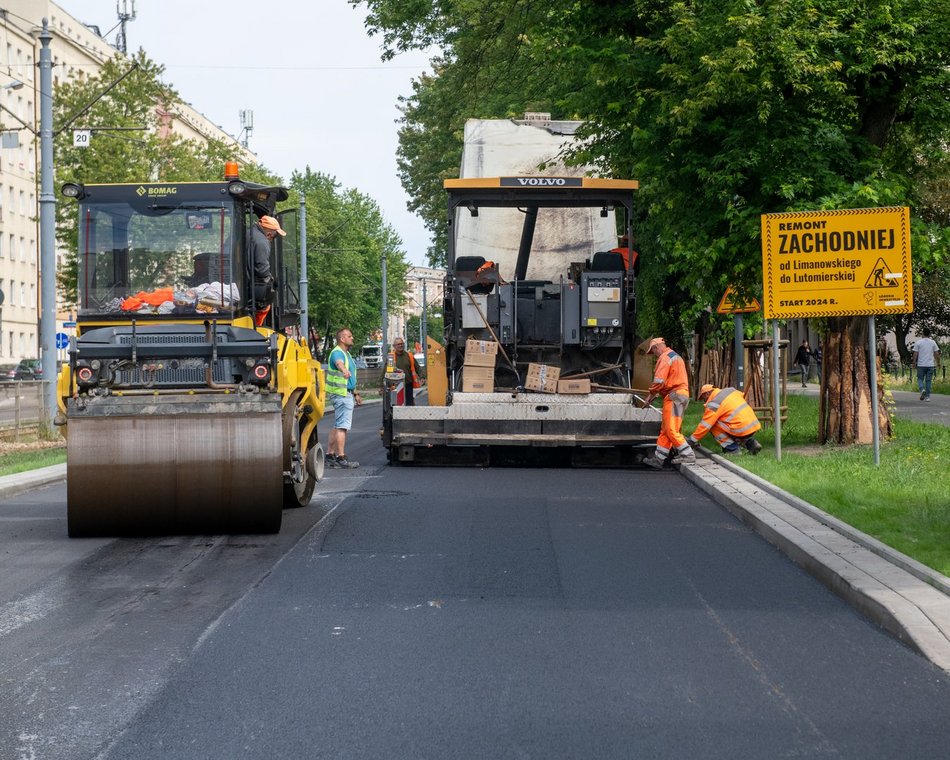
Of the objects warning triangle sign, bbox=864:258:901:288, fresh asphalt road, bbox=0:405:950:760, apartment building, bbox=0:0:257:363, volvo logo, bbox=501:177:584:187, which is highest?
Result: apartment building, bbox=0:0:257:363

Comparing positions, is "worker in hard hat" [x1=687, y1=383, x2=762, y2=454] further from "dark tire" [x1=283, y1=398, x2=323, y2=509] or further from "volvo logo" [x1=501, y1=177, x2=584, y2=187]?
"dark tire" [x1=283, y1=398, x2=323, y2=509]

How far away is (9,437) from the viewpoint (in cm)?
2403

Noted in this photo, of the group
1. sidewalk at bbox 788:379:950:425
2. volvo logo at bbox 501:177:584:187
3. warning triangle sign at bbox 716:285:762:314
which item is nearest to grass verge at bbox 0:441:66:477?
volvo logo at bbox 501:177:584:187

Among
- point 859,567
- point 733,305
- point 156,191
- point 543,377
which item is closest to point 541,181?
point 543,377

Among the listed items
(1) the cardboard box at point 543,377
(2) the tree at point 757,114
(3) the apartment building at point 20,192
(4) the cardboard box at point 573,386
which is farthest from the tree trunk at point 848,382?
(3) the apartment building at point 20,192

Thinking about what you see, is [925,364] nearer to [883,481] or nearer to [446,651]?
[883,481]

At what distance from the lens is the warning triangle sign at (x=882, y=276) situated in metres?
15.5

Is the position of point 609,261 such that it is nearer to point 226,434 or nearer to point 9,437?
point 226,434

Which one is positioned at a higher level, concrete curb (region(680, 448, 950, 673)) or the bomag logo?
the bomag logo

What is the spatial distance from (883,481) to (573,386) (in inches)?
188

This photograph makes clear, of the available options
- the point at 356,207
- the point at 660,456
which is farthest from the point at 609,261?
the point at 356,207

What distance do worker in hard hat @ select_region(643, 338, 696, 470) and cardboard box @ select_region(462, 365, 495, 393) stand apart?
6.22 ft

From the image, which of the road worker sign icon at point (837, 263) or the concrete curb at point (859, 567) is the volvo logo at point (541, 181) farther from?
the concrete curb at point (859, 567)

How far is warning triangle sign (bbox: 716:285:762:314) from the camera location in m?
19.0
